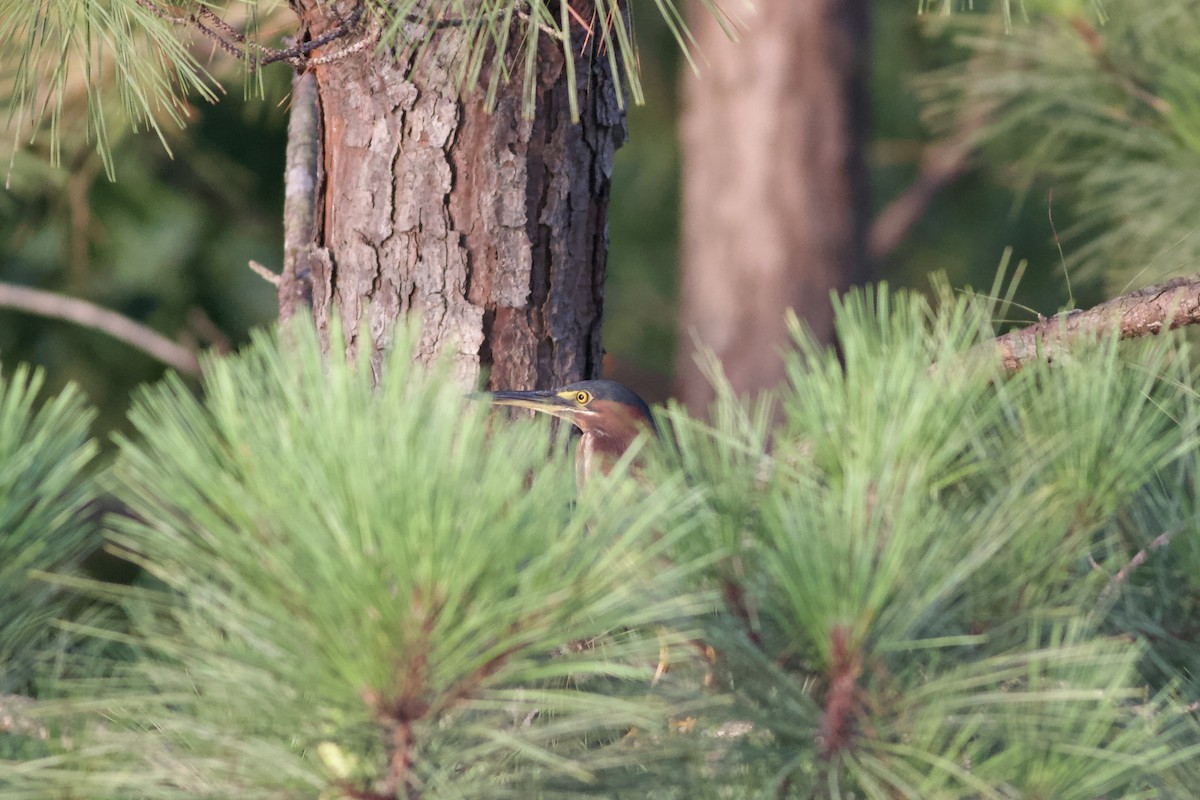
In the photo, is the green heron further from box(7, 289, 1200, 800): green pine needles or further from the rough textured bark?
box(7, 289, 1200, 800): green pine needles

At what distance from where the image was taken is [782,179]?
17.5 ft

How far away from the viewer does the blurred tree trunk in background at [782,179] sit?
5262 millimetres

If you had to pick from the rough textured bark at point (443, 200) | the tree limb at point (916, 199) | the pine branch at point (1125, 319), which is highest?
the tree limb at point (916, 199)

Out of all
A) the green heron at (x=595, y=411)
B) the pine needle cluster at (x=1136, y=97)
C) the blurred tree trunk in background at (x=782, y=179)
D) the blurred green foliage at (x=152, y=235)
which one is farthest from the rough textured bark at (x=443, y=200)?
the blurred tree trunk in background at (x=782, y=179)

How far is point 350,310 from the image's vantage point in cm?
183

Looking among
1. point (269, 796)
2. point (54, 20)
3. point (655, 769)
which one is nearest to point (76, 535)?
point (269, 796)

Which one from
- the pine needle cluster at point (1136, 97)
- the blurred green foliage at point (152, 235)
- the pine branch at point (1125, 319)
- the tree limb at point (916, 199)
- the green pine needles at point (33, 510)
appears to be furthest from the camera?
the tree limb at point (916, 199)

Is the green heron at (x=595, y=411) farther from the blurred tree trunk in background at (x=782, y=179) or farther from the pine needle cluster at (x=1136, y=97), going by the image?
the blurred tree trunk in background at (x=782, y=179)

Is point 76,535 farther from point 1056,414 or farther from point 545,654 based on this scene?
point 1056,414

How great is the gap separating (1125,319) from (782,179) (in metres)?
3.92

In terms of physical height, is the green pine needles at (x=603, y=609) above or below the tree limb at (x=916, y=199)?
below

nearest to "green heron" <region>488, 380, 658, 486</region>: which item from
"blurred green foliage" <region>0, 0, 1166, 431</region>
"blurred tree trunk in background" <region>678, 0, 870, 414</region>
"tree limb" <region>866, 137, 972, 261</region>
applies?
"blurred green foliage" <region>0, 0, 1166, 431</region>

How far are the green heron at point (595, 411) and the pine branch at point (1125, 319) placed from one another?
0.69 metres

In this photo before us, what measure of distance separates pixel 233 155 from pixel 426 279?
172 inches
